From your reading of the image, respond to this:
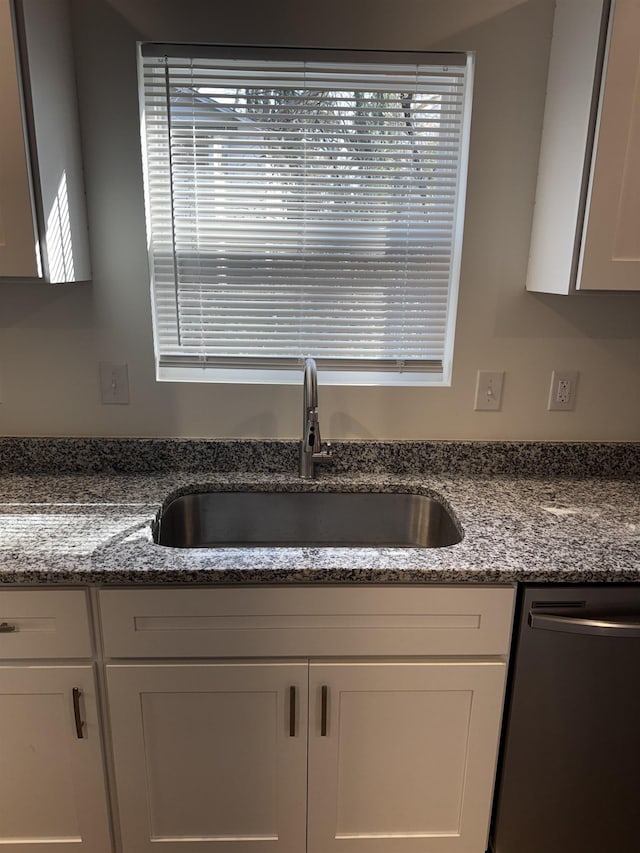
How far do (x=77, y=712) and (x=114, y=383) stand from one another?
89 cm

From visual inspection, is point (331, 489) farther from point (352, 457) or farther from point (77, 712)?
point (77, 712)

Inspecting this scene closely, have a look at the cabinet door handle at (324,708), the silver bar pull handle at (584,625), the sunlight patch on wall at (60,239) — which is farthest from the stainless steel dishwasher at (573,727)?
the sunlight patch on wall at (60,239)

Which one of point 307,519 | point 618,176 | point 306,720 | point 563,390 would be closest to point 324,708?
point 306,720

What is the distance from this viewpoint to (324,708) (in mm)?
1290

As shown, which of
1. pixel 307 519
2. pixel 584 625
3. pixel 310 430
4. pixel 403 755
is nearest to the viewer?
pixel 584 625

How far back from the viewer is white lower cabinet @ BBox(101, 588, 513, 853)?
1241mm

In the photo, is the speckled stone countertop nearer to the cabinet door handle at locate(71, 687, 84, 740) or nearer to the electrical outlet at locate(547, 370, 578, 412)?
the electrical outlet at locate(547, 370, 578, 412)

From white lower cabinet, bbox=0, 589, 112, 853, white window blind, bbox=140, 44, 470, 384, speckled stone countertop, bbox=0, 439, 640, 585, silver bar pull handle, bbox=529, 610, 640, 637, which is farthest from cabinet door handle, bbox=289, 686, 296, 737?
white window blind, bbox=140, 44, 470, 384

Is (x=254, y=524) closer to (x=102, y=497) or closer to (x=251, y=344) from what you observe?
(x=102, y=497)

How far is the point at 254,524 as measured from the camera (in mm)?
1688

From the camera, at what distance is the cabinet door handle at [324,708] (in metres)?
1.28

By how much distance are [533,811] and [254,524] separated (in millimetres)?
1015

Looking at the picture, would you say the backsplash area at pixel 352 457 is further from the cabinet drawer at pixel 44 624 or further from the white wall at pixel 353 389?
the cabinet drawer at pixel 44 624

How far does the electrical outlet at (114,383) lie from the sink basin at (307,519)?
1.23 feet
